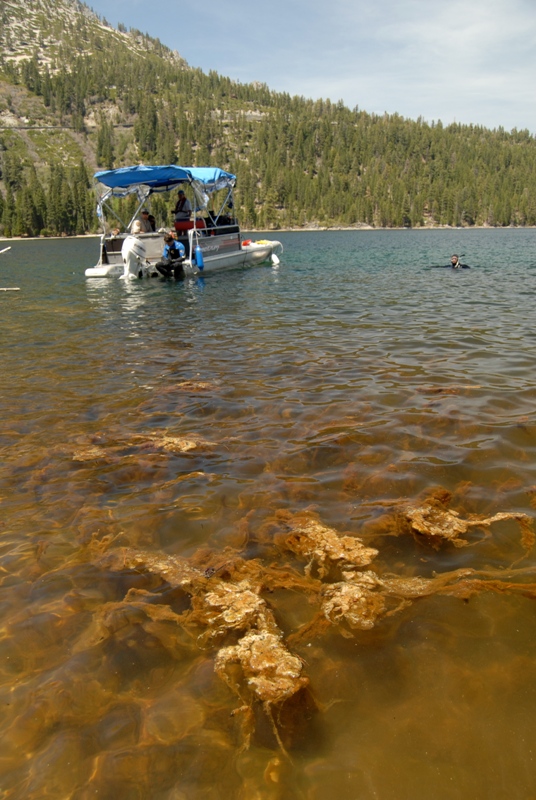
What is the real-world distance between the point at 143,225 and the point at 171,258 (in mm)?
2665

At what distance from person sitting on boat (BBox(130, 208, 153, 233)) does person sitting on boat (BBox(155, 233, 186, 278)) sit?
1.52 metres

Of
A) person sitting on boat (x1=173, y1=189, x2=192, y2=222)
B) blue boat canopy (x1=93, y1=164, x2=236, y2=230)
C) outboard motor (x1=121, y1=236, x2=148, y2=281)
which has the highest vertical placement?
blue boat canopy (x1=93, y1=164, x2=236, y2=230)

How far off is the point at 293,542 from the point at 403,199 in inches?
7300

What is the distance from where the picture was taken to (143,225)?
2484 cm

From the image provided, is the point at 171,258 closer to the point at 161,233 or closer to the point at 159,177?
the point at 161,233

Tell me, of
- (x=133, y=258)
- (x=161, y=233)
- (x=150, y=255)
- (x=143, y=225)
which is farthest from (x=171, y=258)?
(x=143, y=225)

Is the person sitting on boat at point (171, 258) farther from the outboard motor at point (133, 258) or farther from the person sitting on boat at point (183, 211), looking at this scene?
the person sitting on boat at point (183, 211)

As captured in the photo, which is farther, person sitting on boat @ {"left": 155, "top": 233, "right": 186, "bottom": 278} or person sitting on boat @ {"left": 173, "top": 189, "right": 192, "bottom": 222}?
person sitting on boat @ {"left": 173, "top": 189, "right": 192, "bottom": 222}

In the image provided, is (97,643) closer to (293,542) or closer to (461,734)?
(293,542)

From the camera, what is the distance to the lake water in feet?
7.67

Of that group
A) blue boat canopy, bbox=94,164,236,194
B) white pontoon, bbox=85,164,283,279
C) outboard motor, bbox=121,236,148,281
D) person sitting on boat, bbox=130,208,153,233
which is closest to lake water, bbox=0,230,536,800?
outboard motor, bbox=121,236,148,281

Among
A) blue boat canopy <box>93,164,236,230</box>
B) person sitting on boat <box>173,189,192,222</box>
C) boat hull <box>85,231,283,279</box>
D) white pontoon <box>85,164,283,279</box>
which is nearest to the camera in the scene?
blue boat canopy <box>93,164,236,230</box>

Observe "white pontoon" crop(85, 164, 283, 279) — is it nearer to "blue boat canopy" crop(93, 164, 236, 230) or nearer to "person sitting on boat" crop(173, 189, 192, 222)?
"blue boat canopy" crop(93, 164, 236, 230)

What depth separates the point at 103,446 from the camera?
5.98 metres
